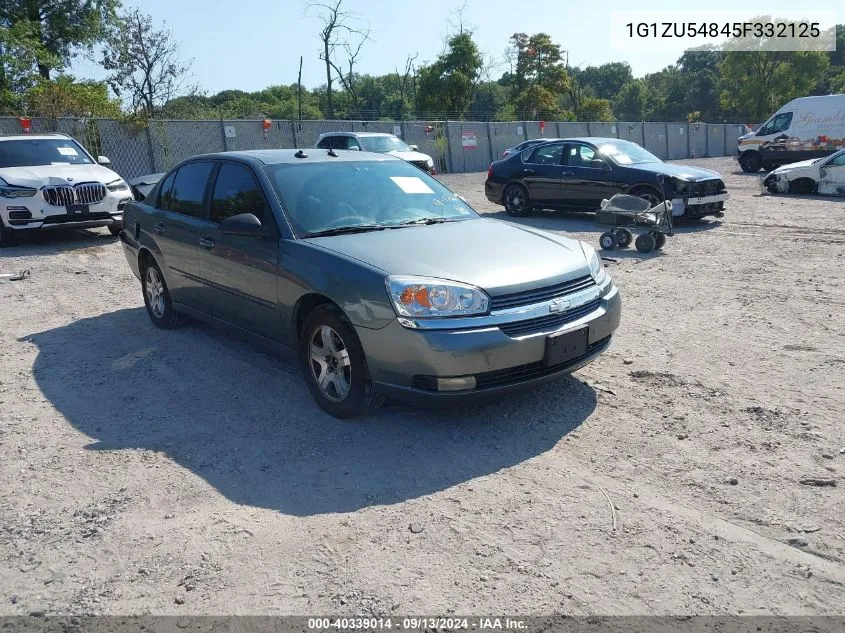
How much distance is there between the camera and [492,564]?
3033 millimetres

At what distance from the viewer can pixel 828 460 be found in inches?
150

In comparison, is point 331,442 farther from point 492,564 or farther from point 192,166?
point 192,166

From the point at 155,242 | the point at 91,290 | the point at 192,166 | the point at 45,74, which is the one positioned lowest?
the point at 91,290

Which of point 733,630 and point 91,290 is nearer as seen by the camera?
point 733,630

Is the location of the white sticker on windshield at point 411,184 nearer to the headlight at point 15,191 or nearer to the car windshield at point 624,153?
the car windshield at point 624,153

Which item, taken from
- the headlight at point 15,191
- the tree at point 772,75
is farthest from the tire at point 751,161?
the tree at point 772,75

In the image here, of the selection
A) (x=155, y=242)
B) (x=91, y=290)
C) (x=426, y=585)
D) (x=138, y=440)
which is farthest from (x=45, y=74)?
(x=426, y=585)

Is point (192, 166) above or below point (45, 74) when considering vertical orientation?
below

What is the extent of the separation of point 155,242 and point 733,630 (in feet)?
18.8

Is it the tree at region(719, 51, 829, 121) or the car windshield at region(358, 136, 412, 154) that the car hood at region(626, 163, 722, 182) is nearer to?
the car windshield at region(358, 136, 412, 154)

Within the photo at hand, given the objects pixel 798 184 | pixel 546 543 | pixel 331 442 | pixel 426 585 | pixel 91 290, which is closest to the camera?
pixel 426 585

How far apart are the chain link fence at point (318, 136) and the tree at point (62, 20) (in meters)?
11.0

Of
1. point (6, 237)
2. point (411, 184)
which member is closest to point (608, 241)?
point (411, 184)

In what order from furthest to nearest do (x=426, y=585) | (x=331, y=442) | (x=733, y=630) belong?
(x=331, y=442) < (x=426, y=585) < (x=733, y=630)
